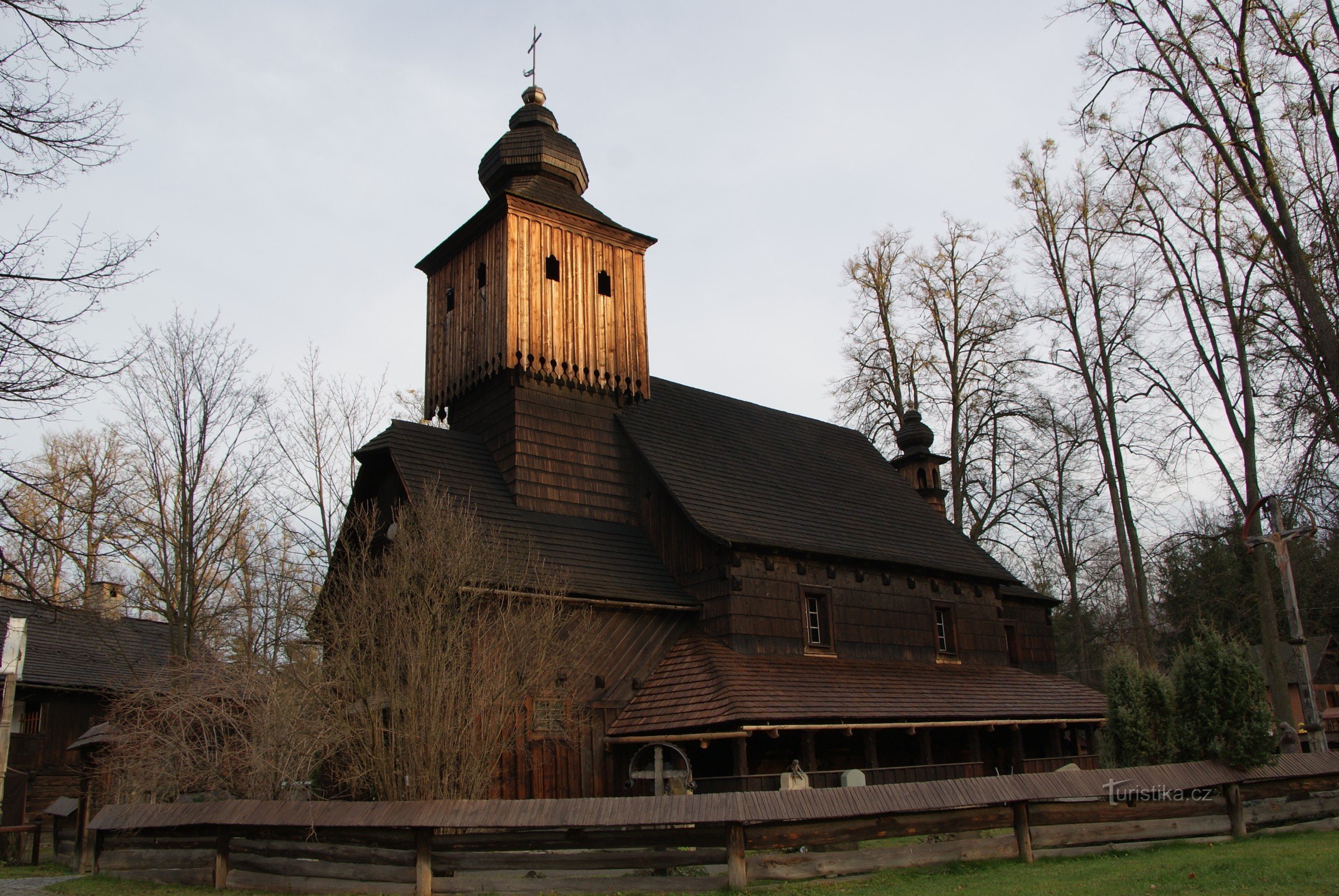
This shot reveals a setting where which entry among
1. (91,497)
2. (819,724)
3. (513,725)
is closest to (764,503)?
(819,724)

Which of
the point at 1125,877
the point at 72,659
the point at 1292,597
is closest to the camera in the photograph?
the point at 1125,877

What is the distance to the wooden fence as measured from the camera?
938cm

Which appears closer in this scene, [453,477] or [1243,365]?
[453,477]

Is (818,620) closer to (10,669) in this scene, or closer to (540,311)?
(540,311)

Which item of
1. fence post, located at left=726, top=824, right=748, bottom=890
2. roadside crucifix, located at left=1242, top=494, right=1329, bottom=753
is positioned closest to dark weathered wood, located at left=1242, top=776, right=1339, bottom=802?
roadside crucifix, located at left=1242, top=494, right=1329, bottom=753

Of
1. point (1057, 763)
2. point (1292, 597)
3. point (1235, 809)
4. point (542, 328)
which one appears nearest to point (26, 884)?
point (542, 328)

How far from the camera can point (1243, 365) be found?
2005 centimetres

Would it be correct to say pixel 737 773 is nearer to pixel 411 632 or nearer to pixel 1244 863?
pixel 411 632

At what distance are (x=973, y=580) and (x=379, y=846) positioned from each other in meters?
15.6

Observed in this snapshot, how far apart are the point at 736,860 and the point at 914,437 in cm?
1963

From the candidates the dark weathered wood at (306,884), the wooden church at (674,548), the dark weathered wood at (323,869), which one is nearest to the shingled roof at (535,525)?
the wooden church at (674,548)

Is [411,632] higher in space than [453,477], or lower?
lower

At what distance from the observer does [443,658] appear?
11.7 meters

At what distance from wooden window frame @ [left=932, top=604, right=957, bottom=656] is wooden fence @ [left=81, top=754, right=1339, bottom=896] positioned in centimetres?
900
